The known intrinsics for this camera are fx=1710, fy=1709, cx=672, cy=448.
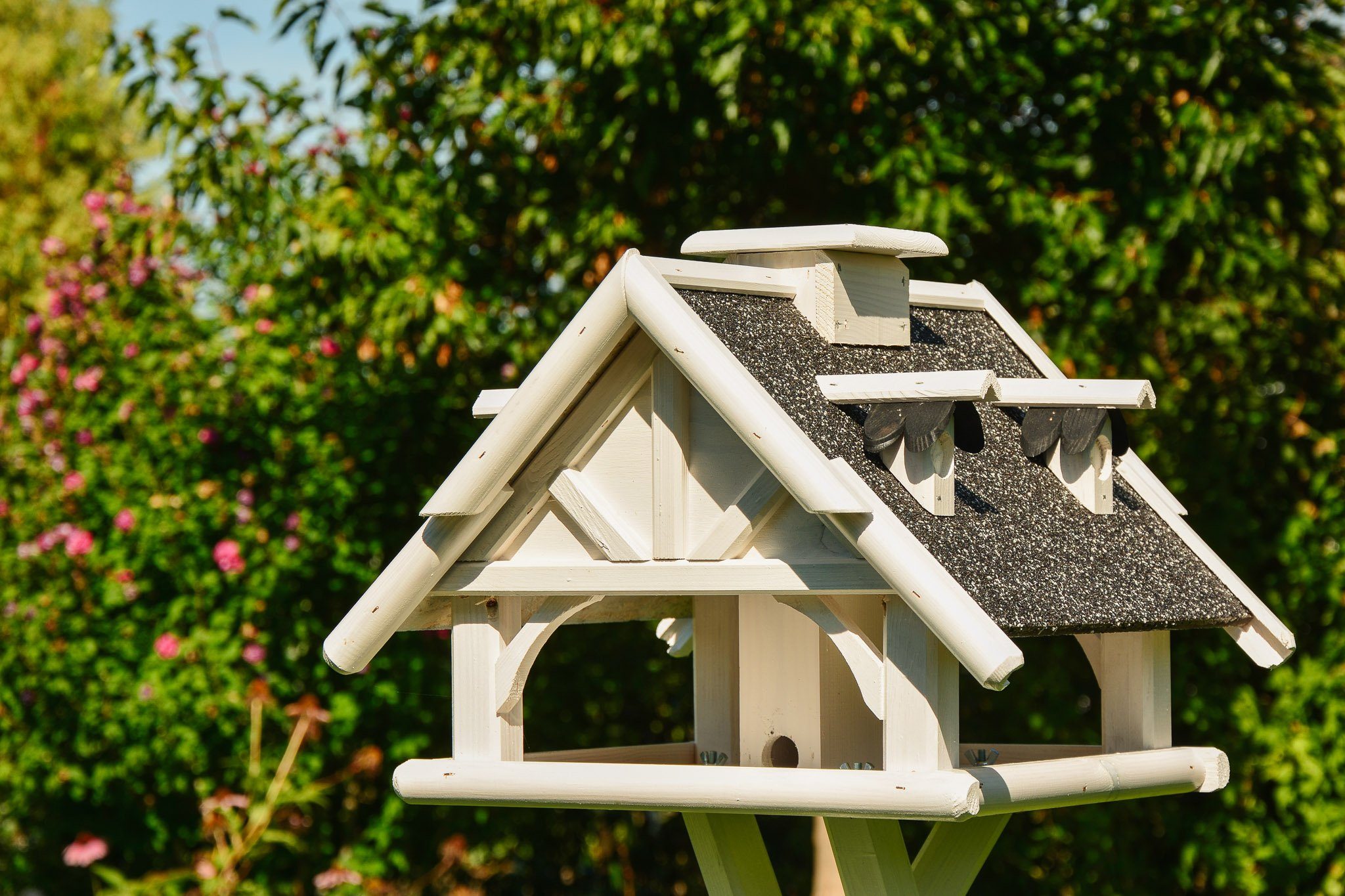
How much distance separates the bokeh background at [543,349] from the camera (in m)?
5.79

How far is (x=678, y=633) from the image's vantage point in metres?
4.41

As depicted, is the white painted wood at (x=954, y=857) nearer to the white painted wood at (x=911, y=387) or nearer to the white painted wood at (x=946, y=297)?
the white painted wood at (x=911, y=387)

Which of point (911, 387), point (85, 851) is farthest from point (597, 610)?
point (85, 851)

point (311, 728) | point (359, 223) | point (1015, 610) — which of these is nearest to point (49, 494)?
point (311, 728)

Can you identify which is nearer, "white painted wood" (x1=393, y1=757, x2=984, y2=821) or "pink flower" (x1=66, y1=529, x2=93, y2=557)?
"white painted wood" (x1=393, y1=757, x2=984, y2=821)

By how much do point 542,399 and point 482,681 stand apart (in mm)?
611

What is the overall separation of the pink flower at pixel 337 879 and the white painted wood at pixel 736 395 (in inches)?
169

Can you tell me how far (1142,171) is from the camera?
580 cm

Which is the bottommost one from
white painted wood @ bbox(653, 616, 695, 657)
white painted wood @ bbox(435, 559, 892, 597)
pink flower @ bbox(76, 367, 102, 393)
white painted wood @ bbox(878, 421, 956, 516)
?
white painted wood @ bbox(653, 616, 695, 657)

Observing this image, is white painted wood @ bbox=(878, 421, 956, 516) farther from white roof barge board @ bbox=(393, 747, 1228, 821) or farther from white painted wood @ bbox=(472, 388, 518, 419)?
white painted wood @ bbox=(472, 388, 518, 419)

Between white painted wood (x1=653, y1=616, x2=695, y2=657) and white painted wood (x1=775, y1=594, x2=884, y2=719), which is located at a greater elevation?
white painted wood (x1=775, y1=594, x2=884, y2=719)

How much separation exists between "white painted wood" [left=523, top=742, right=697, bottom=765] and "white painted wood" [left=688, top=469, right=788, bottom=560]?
0.73m

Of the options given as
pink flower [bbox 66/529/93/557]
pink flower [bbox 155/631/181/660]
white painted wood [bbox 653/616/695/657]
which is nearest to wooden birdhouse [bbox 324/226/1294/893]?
white painted wood [bbox 653/616/695/657]

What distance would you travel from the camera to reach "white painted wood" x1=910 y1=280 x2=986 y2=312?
3.73 metres
